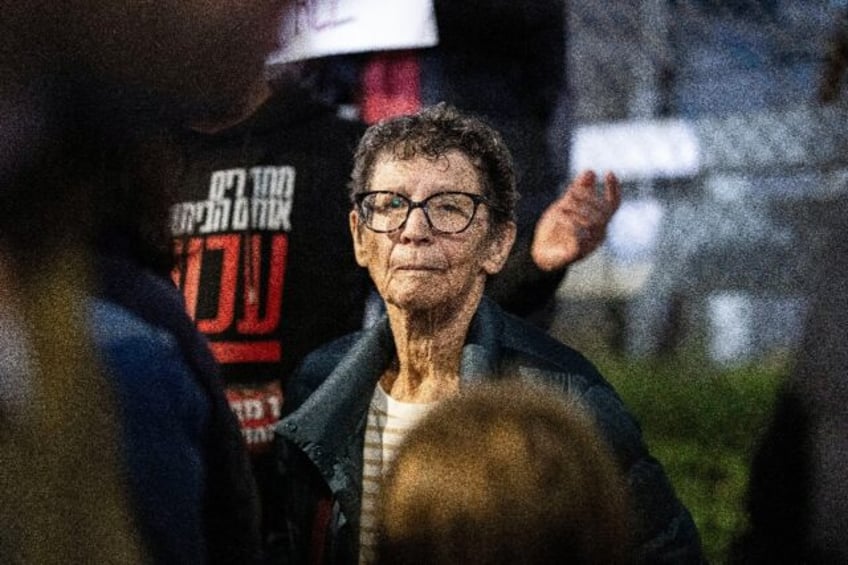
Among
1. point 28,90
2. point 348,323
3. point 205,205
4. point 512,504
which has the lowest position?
point 512,504

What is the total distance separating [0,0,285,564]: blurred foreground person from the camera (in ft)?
4.60

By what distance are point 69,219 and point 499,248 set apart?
1.98ft

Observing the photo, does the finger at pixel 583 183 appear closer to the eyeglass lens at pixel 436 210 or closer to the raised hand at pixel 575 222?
the raised hand at pixel 575 222

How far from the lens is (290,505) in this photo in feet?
5.97

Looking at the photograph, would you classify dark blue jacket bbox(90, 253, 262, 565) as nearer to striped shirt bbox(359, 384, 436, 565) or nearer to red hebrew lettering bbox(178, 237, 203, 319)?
red hebrew lettering bbox(178, 237, 203, 319)

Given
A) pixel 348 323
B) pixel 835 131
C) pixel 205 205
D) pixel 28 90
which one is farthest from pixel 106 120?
pixel 835 131

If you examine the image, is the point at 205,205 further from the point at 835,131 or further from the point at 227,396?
the point at 835,131

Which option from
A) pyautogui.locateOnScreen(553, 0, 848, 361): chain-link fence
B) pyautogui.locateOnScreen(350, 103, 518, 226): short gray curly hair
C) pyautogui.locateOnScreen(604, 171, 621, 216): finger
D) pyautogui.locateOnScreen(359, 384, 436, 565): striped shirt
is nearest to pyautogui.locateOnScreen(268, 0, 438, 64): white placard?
pyautogui.locateOnScreen(350, 103, 518, 226): short gray curly hair

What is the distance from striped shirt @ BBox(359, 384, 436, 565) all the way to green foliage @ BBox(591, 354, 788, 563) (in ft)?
1.10

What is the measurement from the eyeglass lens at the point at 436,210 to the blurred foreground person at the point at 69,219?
0.31 m

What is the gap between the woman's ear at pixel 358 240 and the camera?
178 cm

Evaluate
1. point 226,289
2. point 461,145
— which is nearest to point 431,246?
point 461,145

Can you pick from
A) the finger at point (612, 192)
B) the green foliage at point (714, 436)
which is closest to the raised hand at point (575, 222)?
the finger at point (612, 192)

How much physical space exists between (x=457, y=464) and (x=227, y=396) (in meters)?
0.64
